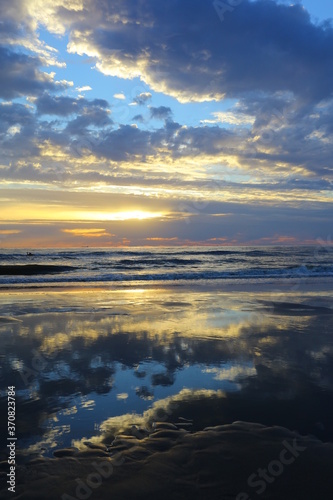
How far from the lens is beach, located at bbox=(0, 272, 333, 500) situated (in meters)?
3.19

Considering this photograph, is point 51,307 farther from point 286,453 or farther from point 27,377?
point 286,453

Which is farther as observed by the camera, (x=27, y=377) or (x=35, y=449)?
(x=27, y=377)

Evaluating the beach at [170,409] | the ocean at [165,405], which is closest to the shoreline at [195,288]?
the ocean at [165,405]

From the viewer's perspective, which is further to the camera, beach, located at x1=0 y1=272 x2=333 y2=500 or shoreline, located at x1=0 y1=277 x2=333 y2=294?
shoreline, located at x1=0 y1=277 x2=333 y2=294

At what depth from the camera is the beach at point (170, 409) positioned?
3.19 metres

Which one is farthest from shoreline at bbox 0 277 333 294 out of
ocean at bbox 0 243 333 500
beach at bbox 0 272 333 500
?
beach at bbox 0 272 333 500

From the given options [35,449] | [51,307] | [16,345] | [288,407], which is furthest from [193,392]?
[51,307]

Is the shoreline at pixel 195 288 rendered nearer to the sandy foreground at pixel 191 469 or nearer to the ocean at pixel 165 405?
the ocean at pixel 165 405

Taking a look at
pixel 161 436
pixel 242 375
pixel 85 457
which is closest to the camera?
pixel 85 457

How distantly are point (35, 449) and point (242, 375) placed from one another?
11.3ft

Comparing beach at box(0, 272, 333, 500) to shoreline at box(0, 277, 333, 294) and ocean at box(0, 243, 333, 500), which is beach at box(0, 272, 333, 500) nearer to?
ocean at box(0, 243, 333, 500)

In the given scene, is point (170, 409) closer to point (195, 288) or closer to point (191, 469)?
point (191, 469)

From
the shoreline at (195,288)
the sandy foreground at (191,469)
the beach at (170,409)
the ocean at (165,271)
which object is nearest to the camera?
the sandy foreground at (191,469)

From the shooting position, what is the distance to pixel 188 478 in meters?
3.18
